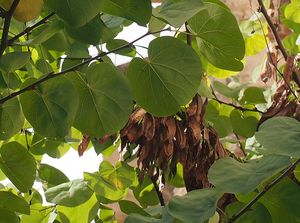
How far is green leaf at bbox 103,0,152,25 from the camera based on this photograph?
1.37 ft

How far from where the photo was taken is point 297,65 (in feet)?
2.86

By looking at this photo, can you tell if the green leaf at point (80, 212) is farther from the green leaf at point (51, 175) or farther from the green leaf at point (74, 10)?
the green leaf at point (74, 10)

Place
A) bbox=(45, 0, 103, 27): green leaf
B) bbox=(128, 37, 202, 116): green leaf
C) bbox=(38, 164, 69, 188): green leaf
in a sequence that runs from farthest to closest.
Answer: bbox=(38, 164, 69, 188): green leaf < bbox=(128, 37, 202, 116): green leaf < bbox=(45, 0, 103, 27): green leaf

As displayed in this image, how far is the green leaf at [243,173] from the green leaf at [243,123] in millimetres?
380

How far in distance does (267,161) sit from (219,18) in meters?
0.15

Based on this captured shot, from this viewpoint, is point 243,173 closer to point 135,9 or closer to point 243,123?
point 135,9

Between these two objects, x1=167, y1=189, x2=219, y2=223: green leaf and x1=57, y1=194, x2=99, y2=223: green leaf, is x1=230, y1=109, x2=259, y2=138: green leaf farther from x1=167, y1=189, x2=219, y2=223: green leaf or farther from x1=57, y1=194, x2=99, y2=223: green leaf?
x1=167, y1=189, x2=219, y2=223: green leaf

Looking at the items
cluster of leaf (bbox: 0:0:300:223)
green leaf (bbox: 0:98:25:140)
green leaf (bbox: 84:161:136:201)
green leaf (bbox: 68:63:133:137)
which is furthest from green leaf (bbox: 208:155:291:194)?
green leaf (bbox: 84:161:136:201)

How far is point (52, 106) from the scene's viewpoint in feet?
1.56

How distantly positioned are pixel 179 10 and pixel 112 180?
396 millimetres

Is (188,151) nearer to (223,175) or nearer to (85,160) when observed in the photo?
(223,175)

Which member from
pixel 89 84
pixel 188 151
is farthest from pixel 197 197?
pixel 188 151

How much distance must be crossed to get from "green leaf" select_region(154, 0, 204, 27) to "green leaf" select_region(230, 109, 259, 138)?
39cm

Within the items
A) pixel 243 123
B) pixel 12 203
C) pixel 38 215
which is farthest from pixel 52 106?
pixel 243 123
